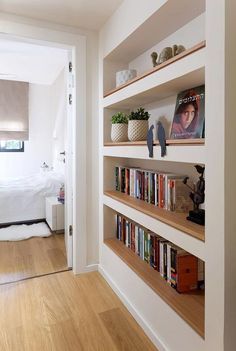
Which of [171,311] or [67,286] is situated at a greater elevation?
[171,311]

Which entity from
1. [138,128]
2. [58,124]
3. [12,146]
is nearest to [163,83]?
[138,128]

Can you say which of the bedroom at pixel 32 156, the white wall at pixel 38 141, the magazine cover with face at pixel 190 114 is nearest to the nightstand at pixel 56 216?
the bedroom at pixel 32 156

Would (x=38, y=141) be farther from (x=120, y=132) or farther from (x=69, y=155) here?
(x=120, y=132)

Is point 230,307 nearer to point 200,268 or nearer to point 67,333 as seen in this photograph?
point 200,268

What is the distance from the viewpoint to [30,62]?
415cm

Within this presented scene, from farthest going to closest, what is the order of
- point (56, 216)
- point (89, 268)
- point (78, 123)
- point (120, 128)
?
point (56, 216) < point (89, 268) < point (78, 123) < point (120, 128)

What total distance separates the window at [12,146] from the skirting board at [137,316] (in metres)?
4.27

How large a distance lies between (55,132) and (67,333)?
441cm

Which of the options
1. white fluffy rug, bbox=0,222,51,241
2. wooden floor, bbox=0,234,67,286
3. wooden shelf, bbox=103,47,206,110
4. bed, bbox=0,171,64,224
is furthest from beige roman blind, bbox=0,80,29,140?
wooden shelf, bbox=103,47,206,110

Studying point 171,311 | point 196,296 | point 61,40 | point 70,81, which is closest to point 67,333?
point 171,311

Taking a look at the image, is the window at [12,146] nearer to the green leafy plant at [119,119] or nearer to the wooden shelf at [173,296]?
the green leafy plant at [119,119]

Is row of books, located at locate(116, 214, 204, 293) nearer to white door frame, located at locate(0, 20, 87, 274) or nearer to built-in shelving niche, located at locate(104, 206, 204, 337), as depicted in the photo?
built-in shelving niche, located at locate(104, 206, 204, 337)

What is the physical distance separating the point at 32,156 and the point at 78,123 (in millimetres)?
3900

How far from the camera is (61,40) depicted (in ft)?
6.81
